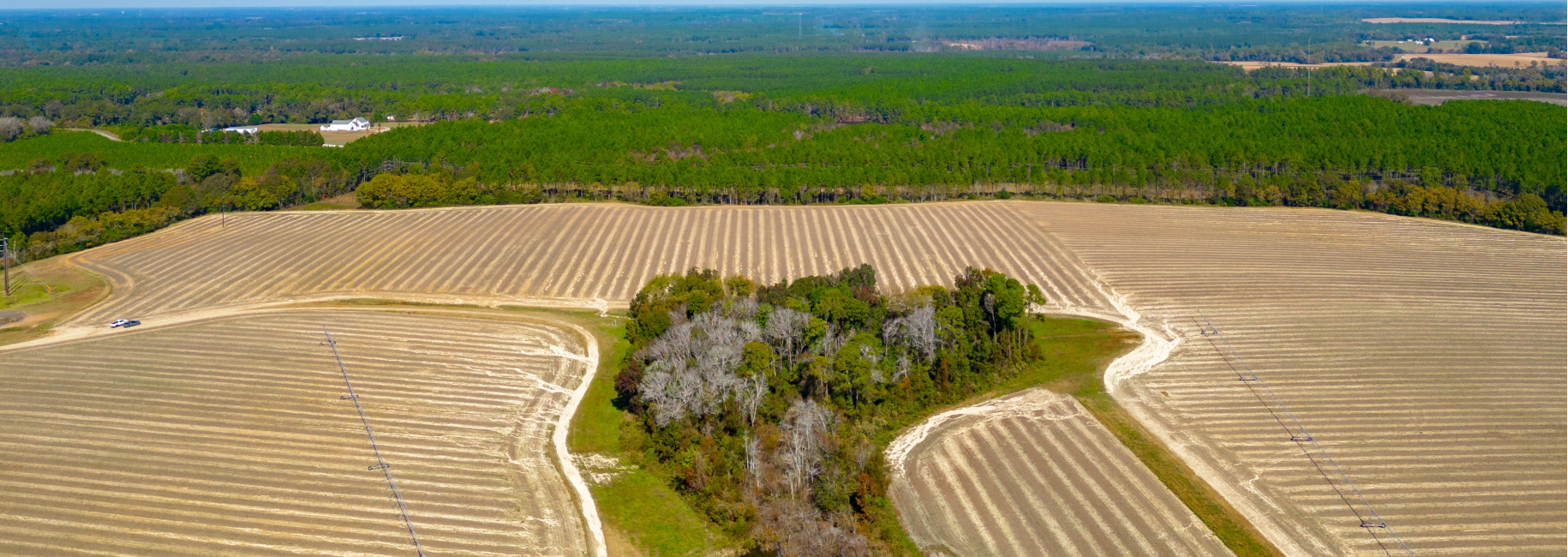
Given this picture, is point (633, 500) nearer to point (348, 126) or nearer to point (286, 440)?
point (286, 440)

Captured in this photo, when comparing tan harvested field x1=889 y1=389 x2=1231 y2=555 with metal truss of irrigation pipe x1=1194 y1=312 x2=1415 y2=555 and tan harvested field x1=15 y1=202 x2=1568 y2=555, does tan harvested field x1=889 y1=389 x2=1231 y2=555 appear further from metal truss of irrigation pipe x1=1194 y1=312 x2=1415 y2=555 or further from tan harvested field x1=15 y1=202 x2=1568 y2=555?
metal truss of irrigation pipe x1=1194 y1=312 x2=1415 y2=555

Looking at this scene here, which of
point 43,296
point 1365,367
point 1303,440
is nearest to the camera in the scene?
point 1303,440

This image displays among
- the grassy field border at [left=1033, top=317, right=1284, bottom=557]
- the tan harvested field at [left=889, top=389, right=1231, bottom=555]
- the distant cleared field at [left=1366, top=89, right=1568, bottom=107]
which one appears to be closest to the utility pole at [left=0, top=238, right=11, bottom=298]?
the tan harvested field at [left=889, top=389, right=1231, bottom=555]

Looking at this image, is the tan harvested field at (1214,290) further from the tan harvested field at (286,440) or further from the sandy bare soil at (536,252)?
the tan harvested field at (286,440)

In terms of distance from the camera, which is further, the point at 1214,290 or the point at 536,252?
the point at 536,252

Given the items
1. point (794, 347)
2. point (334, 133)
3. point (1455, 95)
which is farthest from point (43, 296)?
point (1455, 95)

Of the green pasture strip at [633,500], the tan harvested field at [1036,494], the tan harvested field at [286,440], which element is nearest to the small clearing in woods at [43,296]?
the tan harvested field at [286,440]

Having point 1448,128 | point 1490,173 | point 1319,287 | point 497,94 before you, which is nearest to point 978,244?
Result: point 1319,287
